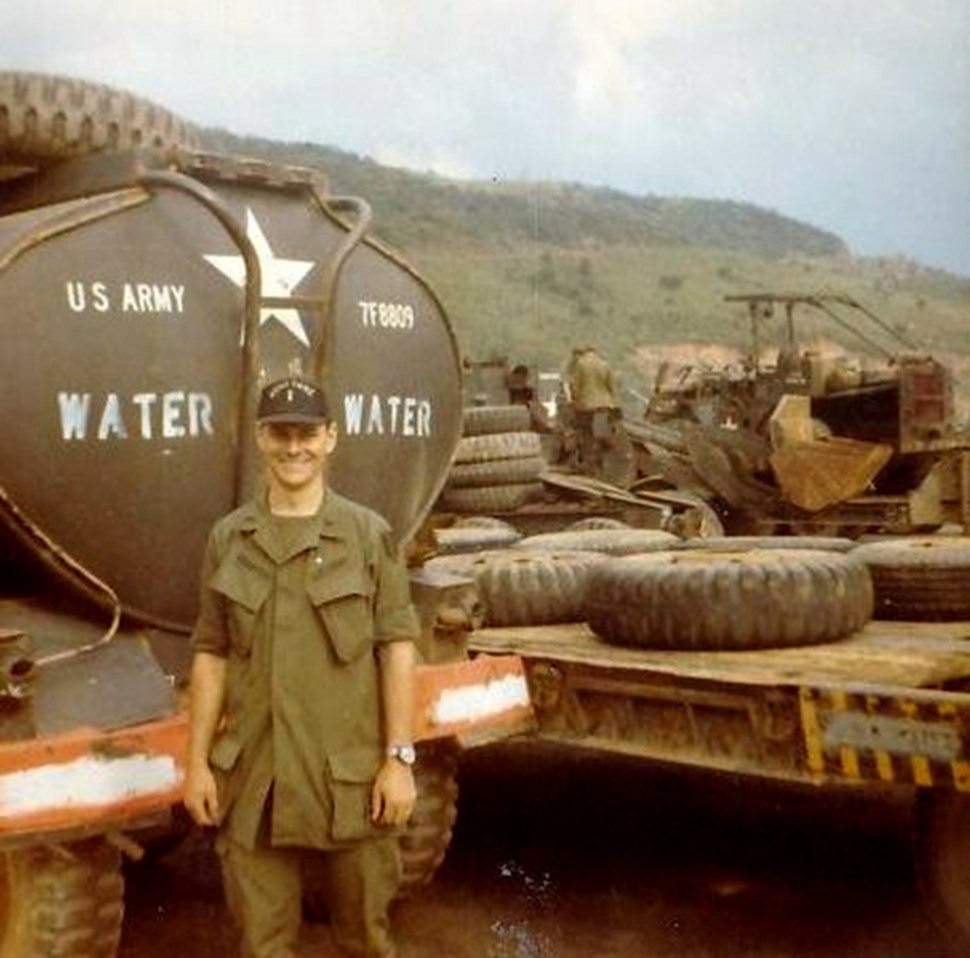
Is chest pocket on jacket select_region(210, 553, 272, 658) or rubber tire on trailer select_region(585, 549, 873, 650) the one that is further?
rubber tire on trailer select_region(585, 549, 873, 650)

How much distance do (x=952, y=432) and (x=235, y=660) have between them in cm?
1255

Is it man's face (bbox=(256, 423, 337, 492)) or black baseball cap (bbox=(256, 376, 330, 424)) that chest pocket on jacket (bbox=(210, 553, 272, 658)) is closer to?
A: man's face (bbox=(256, 423, 337, 492))

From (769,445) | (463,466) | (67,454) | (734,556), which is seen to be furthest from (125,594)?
(769,445)

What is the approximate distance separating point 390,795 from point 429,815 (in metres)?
1.72

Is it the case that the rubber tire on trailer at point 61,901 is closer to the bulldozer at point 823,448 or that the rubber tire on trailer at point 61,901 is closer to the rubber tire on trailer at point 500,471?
the rubber tire on trailer at point 500,471

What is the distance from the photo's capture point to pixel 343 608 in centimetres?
347

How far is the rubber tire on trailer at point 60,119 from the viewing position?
5.37 meters

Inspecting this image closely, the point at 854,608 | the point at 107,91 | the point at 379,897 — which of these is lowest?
the point at 379,897

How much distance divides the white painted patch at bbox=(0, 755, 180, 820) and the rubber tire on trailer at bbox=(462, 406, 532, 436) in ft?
29.8

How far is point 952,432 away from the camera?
1492 cm

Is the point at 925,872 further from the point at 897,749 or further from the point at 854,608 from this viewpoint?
the point at 854,608

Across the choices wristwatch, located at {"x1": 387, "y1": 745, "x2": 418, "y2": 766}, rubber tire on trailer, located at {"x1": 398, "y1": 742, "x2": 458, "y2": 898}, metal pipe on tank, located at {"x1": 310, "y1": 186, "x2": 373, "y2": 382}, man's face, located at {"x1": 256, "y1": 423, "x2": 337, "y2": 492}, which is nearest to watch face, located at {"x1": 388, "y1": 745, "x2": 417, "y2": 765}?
Result: wristwatch, located at {"x1": 387, "y1": 745, "x2": 418, "y2": 766}

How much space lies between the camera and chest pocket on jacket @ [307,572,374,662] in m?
3.45

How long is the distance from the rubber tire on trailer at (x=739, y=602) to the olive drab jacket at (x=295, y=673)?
1891mm
